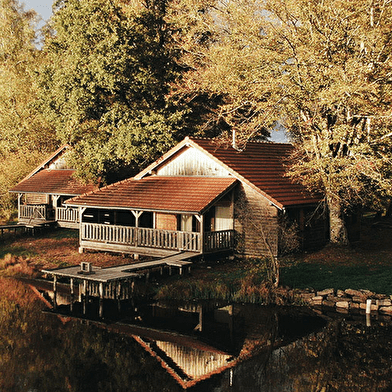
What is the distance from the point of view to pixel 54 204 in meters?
38.4

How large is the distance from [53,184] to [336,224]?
21203mm

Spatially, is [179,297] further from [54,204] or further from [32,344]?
[54,204]

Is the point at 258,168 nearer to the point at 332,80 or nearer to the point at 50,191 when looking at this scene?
the point at 332,80

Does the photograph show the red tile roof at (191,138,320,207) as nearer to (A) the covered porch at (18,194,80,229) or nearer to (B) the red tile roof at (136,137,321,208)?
(B) the red tile roof at (136,137,321,208)

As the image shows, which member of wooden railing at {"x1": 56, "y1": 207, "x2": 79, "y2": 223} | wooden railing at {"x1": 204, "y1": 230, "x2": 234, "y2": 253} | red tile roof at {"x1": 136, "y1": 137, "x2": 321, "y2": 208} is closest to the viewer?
wooden railing at {"x1": 204, "y1": 230, "x2": 234, "y2": 253}

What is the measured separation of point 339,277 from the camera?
72.8 ft

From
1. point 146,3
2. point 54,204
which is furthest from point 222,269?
point 146,3

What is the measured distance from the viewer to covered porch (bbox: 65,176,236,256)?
25172 mm

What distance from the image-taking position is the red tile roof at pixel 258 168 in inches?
1009

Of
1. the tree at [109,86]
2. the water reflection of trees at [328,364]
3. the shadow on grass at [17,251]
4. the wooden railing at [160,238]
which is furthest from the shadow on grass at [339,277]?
the shadow on grass at [17,251]

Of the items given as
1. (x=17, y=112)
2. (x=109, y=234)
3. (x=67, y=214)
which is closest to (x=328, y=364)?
(x=109, y=234)

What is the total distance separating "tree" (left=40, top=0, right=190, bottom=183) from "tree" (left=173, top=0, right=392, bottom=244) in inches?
302

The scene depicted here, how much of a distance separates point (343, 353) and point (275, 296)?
5.08m

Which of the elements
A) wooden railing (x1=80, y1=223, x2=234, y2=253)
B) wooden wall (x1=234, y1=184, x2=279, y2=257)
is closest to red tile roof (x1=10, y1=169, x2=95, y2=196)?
wooden railing (x1=80, y1=223, x2=234, y2=253)
